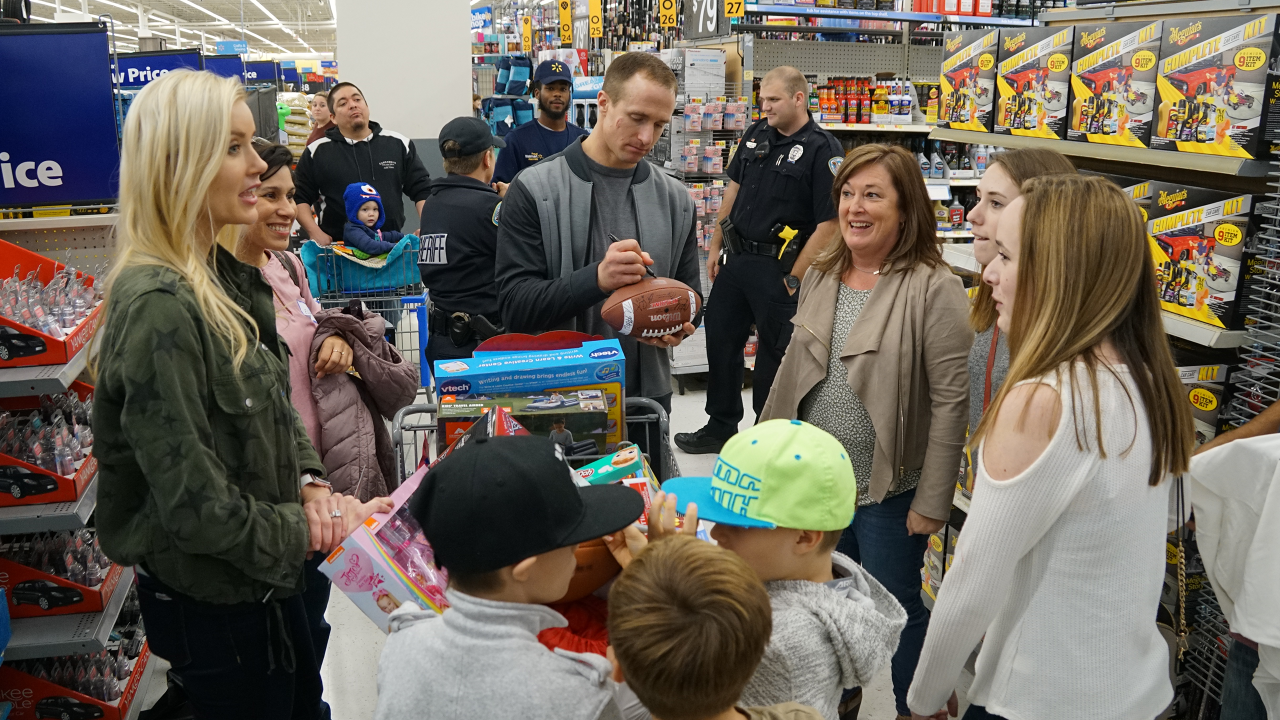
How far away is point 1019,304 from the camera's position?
1.66 m

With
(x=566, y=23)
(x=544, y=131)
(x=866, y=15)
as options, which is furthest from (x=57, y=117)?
(x=566, y=23)

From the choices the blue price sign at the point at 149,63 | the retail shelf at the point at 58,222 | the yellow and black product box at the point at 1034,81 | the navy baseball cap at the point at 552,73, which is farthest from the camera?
the navy baseball cap at the point at 552,73

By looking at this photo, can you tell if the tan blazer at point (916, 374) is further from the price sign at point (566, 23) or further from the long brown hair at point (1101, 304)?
the price sign at point (566, 23)

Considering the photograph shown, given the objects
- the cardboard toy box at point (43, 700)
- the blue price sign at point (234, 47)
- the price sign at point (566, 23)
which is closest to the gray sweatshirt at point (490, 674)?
the cardboard toy box at point (43, 700)

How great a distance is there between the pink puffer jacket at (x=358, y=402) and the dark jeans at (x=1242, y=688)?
2135 mm

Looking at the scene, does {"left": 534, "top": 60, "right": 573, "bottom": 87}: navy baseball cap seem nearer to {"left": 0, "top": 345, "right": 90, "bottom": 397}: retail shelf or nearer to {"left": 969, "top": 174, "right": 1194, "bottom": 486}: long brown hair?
{"left": 0, "top": 345, "right": 90, "bottom": 397}: retail shelf

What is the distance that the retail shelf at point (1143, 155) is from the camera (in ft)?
7.48

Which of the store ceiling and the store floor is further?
the store ceiling


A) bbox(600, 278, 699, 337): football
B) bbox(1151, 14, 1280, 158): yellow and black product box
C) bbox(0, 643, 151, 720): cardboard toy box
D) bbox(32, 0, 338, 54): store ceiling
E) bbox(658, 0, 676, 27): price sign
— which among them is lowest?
bbox(0, 643, 151, 720): cardboard toy box

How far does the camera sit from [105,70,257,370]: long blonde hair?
158 cm

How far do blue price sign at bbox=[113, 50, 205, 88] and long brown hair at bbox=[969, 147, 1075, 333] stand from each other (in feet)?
17.1

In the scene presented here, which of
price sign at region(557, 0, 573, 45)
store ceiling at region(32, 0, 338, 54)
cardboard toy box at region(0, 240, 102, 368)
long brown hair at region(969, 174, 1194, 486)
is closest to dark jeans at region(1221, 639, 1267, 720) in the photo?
long brown hair at region(969, 174, 1194, 486)

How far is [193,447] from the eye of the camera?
154cm

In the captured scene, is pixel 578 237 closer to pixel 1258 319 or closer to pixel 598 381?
pixel 598 381
